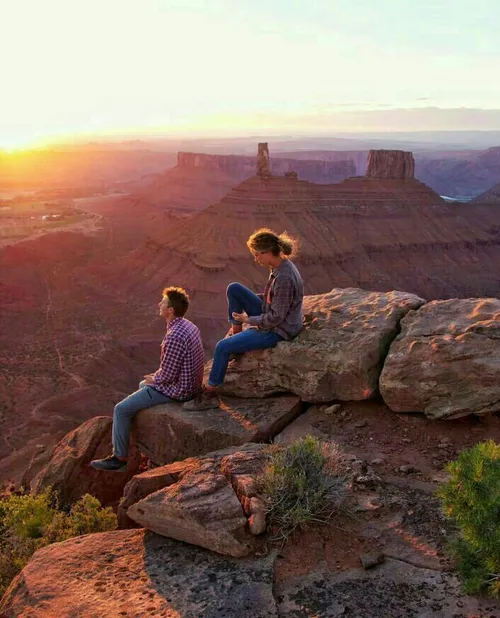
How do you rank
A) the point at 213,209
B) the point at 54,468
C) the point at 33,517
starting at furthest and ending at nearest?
the point at 213,209 → the point at 54,468 → the point at 33,517

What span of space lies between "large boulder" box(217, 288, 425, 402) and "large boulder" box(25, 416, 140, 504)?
6.00ft

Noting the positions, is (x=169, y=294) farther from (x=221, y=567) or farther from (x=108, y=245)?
(x=108, y=245)

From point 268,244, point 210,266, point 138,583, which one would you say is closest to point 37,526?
point 138,583

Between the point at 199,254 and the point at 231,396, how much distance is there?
3328 centimetres

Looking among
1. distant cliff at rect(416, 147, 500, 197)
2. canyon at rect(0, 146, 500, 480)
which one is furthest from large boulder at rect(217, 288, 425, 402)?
distant cliff at rect(416, 147, 500, 197)

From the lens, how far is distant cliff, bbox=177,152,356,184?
289 ft

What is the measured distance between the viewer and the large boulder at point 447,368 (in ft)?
18.0

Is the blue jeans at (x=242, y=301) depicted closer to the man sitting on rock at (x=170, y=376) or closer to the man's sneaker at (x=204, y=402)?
the man sitting on rock at (x=170, y=376)

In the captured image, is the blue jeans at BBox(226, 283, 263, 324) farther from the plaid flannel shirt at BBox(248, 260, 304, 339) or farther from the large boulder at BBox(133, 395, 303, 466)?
the large boulder at BBox(133, 395, 303, 466)

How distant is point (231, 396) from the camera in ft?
22.3

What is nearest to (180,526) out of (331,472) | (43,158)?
(331,472)

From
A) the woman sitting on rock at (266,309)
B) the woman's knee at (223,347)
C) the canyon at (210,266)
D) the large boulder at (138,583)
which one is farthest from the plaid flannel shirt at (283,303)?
the canyon at (210,266)

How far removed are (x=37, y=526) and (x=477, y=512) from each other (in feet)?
14.8

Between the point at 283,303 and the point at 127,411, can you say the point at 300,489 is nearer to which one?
the point at 283,303
